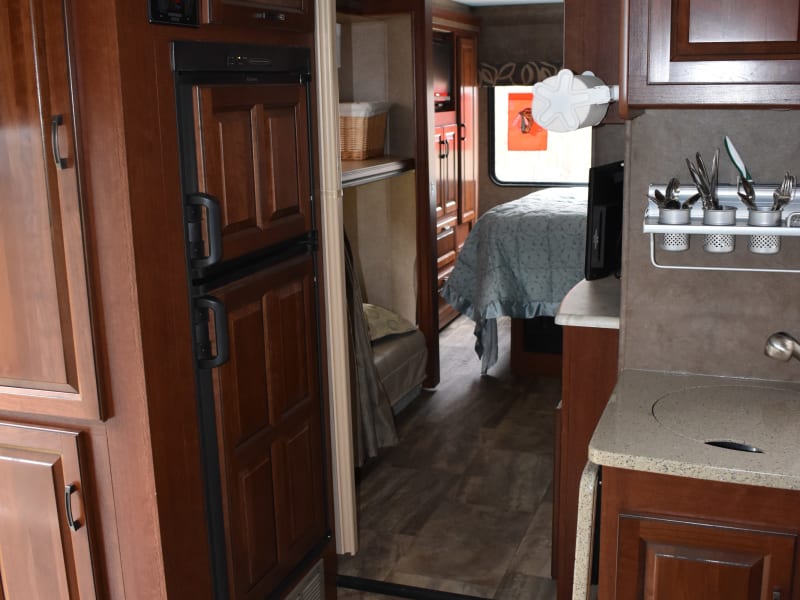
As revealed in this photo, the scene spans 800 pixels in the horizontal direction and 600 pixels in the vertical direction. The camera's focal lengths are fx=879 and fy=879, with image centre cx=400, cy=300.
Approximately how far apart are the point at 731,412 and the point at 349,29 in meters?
3.35

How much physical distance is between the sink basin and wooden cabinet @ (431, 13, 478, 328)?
394 centimetres

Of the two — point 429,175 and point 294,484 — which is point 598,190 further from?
point 429,175

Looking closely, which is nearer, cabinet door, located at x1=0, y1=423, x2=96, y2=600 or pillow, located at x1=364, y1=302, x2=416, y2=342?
cabinet door, located at x1=0, y1=423, x2=96, y2=600

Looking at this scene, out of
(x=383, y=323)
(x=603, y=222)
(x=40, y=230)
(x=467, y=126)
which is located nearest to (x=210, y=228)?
(x=40, y=230)

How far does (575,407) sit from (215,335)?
3.56ft

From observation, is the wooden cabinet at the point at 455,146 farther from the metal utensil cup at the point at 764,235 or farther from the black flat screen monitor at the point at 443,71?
the metal utensil cup at the point at 764,235

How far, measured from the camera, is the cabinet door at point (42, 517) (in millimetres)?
2053

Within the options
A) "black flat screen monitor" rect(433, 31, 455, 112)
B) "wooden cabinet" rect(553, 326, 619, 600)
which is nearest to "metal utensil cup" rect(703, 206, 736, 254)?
"wooden cabinet" rect(553, 326, 619, 600)

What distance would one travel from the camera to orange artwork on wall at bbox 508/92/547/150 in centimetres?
754

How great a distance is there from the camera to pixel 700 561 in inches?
71.7

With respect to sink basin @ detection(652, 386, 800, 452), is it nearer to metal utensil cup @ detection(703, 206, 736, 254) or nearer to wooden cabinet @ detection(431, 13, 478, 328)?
metal utensil cup @ detection(703, 206, 736, 254)

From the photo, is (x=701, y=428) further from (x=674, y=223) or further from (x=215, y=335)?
(x=215, y=335)

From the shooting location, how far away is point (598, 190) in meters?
2.85

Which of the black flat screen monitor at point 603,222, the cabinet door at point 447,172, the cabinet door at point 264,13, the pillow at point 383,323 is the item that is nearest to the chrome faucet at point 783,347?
the black flat screen monitor at point 603,222
